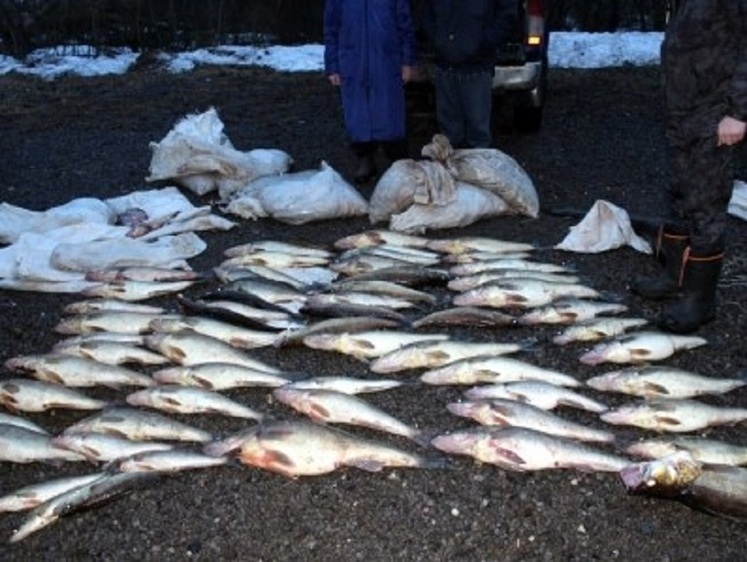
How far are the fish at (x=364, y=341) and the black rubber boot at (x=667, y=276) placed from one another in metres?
1.45

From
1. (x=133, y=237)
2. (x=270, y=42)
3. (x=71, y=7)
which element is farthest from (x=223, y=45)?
(x=133, y=237)

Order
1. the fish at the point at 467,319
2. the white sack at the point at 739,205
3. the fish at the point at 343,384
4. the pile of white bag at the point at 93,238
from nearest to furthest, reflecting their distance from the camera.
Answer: the fish at the point at 343,384 → the fish at the point at 467,319 → the pile of white bag at the point at 93,238 → the white sack at the point at 739,205

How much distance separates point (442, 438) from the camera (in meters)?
4.07

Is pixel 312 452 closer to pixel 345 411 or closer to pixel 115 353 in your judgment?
pixel 345 411

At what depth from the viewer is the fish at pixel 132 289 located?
19.1ft

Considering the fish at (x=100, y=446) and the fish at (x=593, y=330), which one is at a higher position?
the fish at (x=593, y=330)

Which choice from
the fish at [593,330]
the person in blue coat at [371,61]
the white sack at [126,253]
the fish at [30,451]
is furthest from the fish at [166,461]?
the person in blue coat at [371,61]

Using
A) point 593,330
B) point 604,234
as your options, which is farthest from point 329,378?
point 604,234

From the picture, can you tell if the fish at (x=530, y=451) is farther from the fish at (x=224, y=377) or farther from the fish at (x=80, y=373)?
the fish at (x=80, y=373)

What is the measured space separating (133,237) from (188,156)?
60.2 inches

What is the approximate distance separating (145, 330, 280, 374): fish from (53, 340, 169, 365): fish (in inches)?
2.5

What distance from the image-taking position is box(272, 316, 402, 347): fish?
4.99 metres

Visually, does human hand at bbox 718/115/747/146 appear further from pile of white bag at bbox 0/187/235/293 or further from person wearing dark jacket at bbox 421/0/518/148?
pile of white bag at bbox 0/187/235/293

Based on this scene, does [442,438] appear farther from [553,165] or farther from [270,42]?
[270,42]
